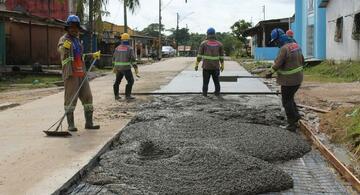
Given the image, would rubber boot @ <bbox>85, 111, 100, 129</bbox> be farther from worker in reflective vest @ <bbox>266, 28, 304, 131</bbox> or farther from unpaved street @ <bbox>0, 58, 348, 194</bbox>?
worker in reflective vest @ <bbox>266, 28, 304, 131</bbox>

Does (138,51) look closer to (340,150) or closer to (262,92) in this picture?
(262,92)

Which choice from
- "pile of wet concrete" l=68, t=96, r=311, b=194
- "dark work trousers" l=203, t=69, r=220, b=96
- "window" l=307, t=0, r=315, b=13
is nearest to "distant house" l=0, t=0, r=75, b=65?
"window" l=307, t=0, r=315, b=13

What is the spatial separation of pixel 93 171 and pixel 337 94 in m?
9.63

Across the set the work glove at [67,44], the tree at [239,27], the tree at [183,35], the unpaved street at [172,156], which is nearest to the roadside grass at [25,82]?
the unpaved street at [172,156]

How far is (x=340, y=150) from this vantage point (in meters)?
7.68

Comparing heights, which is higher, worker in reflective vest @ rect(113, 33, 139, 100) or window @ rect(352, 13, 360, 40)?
window @ rect(352, 13, 360, 40)

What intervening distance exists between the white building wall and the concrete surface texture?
12.9 meters

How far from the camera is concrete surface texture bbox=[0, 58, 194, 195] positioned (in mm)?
5668

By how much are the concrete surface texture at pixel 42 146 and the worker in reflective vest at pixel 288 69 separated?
2874 mm

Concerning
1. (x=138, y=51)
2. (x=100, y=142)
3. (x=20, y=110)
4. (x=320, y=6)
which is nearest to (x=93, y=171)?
(x=100, y=142)

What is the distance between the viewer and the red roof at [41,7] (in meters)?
38.8

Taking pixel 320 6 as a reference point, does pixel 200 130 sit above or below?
below

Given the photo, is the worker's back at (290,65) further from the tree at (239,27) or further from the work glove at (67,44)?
the tree at (239,27)

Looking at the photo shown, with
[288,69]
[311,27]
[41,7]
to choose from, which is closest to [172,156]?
[288,69]
